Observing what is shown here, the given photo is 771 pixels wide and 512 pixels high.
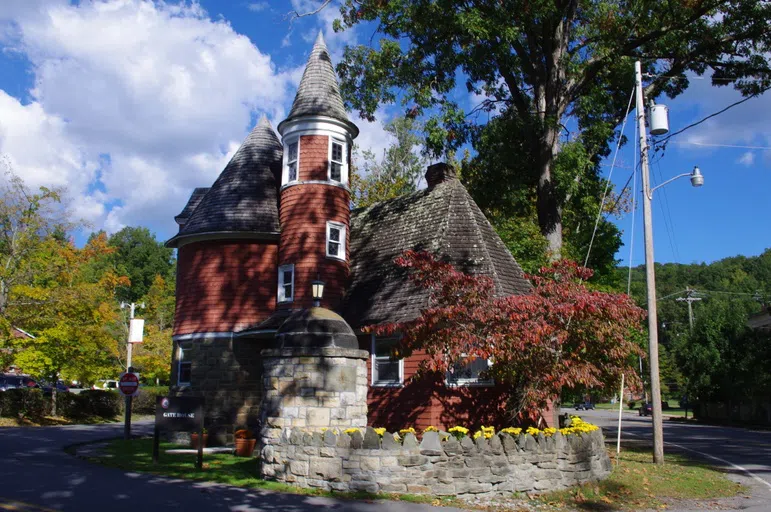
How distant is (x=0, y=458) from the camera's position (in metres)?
13.9

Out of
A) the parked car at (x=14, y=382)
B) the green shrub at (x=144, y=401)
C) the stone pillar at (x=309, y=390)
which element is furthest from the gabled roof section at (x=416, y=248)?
the parked car at (x=14, y=382)

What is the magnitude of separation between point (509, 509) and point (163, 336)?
30.8 m

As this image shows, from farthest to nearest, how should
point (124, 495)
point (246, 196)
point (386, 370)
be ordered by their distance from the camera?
1. point (246, 196)
2. point (386, 370)
3. point (124, 495)

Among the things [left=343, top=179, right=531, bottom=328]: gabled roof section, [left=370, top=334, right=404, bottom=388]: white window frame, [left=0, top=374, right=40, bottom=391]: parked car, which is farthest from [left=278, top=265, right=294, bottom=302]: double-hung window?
[left=0, top=374, right=40, bottom=391]: parked car

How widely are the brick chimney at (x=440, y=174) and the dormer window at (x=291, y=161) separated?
4.35m

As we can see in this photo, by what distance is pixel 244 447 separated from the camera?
1622 cm

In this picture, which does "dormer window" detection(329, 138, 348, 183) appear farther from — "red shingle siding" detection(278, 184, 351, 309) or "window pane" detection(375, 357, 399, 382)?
"window pane" detection(375, 357, 399, 382)

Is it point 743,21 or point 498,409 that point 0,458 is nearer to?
point 498,409

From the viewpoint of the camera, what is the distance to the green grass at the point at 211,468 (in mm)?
10562

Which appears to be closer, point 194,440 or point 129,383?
point 129,383

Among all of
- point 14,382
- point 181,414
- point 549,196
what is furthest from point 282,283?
point 14,382

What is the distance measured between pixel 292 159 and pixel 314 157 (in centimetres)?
84

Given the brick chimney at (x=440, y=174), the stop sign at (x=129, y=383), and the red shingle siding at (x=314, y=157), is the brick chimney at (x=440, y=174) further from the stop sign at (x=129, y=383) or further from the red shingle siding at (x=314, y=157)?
the stop sign at (x=129, y=383)

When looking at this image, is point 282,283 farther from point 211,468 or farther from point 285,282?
point 211,468
